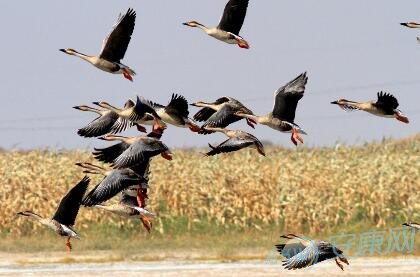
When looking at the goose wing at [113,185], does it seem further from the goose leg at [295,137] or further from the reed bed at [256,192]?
the reed bed at [256,192]

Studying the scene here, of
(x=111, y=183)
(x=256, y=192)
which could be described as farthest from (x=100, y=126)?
(x=256, y=192)

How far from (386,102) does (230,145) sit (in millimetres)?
1144

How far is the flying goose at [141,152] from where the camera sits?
19.1 feet

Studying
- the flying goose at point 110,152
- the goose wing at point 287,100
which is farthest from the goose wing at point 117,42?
the goose wing at point 287,100

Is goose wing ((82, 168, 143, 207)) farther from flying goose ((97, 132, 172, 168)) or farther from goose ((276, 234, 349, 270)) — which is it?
goose ((276, 234, 349, 270))

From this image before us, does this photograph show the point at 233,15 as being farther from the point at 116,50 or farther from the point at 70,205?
the point at 70,205

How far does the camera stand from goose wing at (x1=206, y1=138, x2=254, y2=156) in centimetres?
617

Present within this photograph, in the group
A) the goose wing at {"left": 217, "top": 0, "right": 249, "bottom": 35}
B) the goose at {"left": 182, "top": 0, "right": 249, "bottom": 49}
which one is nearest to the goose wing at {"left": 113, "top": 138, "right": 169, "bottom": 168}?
the goose at {"left": 182, "top": 0, "right": 249, "bottom": 49}

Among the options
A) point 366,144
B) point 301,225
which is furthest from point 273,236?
point 366,144

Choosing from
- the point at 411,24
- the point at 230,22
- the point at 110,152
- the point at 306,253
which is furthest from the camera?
the point at 230,22

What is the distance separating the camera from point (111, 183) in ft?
19.7

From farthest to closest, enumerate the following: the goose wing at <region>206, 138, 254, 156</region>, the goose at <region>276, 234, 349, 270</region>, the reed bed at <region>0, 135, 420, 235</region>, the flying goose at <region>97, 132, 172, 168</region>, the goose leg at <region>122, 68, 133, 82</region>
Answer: the reed bed at <region>0, 135, 420, 235</region> → the goose leg at <region>122, 68, 133, 82</region> → the goose wing at <region>206, 138, 254, 156</region> → the goose at <region>276, 234, 349, 270</region> → the flying goose at <region>97, 132, 172, 168</region>

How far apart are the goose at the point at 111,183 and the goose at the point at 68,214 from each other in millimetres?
176

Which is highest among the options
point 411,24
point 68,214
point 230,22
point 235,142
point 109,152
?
point 411,24
